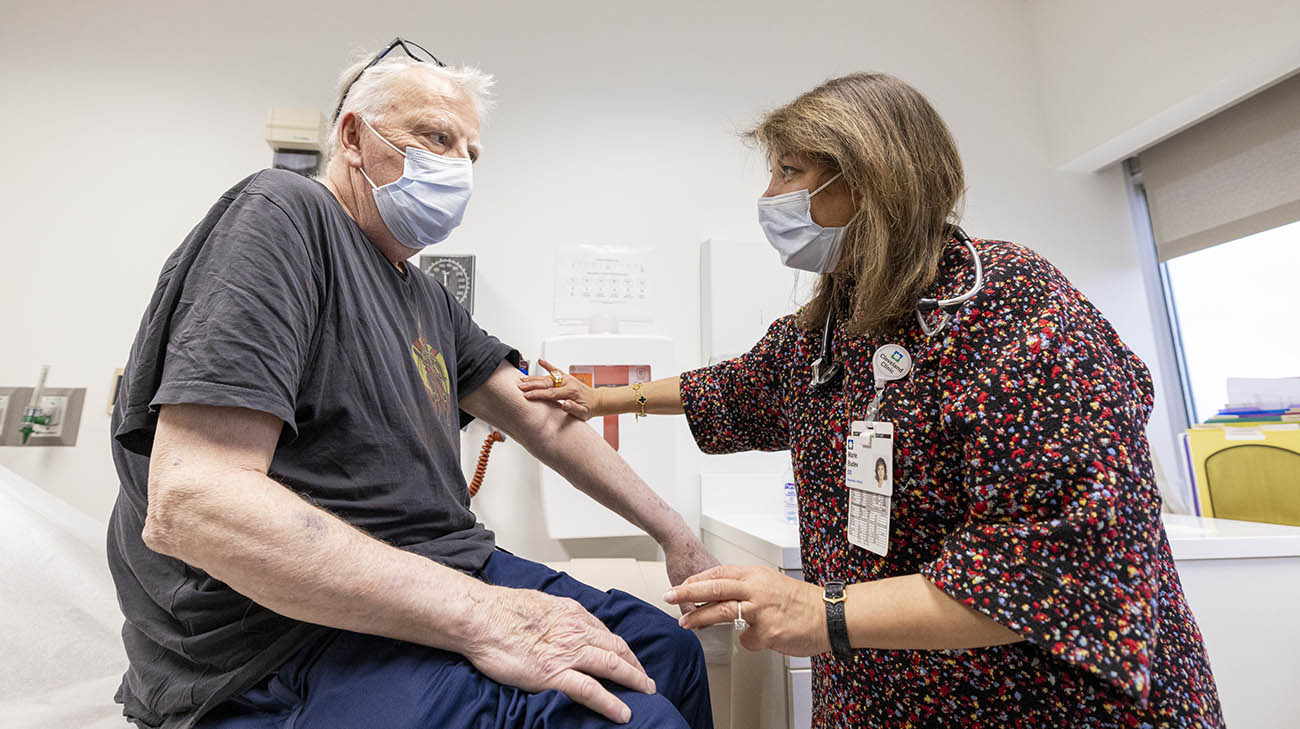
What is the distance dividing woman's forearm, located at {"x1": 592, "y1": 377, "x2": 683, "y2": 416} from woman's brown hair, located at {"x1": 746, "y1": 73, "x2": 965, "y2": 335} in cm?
46

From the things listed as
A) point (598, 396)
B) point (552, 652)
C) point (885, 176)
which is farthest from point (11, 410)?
point (885, 176)

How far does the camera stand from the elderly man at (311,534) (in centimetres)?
61

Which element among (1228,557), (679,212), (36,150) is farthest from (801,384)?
(36,150)

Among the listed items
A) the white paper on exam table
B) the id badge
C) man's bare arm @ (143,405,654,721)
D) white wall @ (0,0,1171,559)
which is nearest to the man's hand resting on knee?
man's bare arm @ (143,405,654,721)

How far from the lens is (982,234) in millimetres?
A: 2314

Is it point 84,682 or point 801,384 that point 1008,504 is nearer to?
point 801,384

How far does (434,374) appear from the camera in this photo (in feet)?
3.27

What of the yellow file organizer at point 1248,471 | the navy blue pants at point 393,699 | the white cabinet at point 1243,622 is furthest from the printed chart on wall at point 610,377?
the yellow file organizer at point 1248,471

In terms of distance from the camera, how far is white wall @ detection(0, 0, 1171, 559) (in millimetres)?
1819

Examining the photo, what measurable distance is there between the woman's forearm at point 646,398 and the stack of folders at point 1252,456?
174 cm

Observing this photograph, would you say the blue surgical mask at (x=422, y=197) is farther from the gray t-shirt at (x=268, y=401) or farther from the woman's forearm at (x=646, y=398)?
the woman's forearm at (x=646, y=398)

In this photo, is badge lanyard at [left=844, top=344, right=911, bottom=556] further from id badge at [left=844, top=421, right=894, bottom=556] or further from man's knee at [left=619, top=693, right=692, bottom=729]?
man's knee at [left=619, top=693, right=692, bottom=729]

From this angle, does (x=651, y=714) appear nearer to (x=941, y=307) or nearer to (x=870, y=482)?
(x=870, y=482)

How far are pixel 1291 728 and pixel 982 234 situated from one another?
167 centimetres
